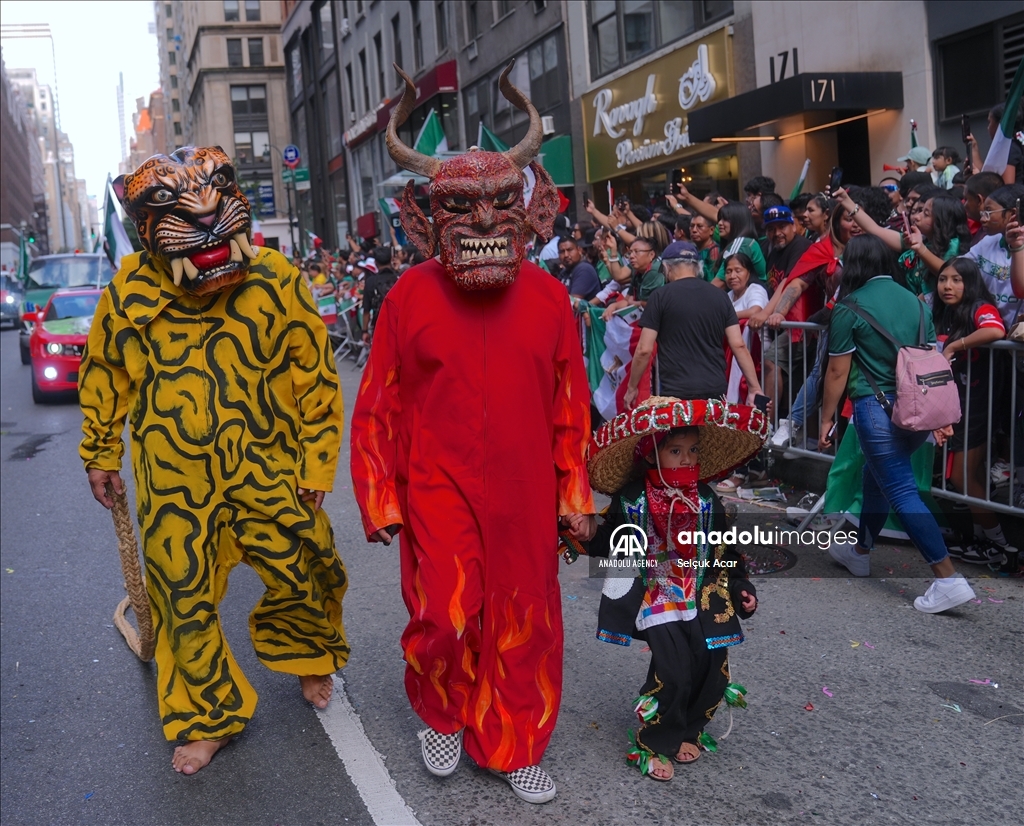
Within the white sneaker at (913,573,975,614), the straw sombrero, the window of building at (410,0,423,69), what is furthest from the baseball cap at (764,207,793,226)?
the window of building at (410,0,423,69)

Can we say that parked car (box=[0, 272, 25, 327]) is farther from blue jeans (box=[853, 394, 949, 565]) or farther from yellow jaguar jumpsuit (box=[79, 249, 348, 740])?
blue jeans (box=[853, 394, 949, 565])

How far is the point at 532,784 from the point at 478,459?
1.11 meters

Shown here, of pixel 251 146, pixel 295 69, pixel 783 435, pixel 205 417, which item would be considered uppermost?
pixel 295 69

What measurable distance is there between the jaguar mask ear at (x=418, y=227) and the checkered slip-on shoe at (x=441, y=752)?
5.54ft

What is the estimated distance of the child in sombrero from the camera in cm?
371

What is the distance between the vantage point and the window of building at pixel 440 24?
29141 mm

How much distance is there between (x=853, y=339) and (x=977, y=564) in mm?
1579

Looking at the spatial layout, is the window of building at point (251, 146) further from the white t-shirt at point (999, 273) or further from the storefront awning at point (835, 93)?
the white t-shirt at point (999, 273)

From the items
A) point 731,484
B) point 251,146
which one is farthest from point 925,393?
point 251,146

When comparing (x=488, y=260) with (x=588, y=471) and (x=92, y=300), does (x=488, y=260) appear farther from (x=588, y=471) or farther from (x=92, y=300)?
(x=92, y=300)

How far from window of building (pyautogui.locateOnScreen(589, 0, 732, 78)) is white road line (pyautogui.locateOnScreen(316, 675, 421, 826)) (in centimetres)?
1340

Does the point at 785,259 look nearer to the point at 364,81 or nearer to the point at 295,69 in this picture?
the point at 364,81

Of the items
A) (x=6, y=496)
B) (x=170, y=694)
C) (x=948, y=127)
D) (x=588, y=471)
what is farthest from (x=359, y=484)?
(x=948, y=127)

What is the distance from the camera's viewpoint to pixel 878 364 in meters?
5.54
